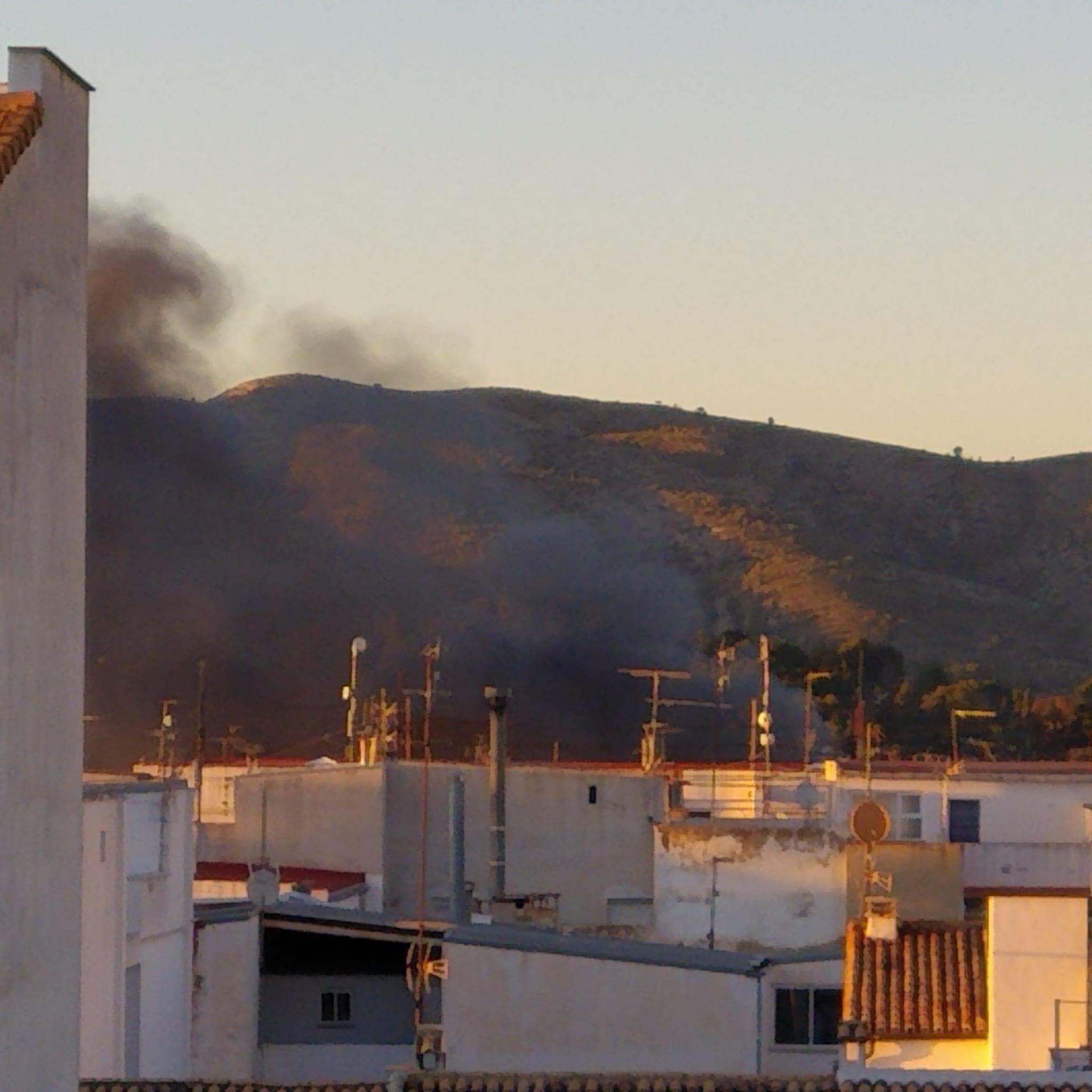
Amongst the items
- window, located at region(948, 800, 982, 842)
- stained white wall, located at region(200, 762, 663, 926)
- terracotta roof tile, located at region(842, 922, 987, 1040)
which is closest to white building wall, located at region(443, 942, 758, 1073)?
terracotta roof tile, located at region(842, 922, 987, 1040)

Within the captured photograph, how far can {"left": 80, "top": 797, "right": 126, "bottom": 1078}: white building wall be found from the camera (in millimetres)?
18312

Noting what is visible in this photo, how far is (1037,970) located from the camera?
1612 centimetres

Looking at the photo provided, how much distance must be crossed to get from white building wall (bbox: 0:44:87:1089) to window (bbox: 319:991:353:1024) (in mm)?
12282

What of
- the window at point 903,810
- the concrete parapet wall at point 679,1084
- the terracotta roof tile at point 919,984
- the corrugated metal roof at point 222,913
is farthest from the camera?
the window at point 903,810

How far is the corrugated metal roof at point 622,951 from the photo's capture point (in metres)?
18.2

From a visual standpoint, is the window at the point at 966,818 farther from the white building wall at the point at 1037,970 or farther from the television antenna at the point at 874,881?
the white building wall at the point at 1037,970

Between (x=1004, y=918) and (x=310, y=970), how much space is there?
7488 mm

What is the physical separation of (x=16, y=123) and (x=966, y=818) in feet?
82.1

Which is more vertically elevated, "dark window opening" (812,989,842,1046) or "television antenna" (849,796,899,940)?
"television antenna" (849,796,899,940)

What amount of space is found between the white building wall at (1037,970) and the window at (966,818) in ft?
53.3

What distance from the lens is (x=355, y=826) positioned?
3241 cm

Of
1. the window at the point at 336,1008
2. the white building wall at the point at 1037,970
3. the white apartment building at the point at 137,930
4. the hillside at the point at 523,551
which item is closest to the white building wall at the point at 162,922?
the white apartment building at the point at 137,930

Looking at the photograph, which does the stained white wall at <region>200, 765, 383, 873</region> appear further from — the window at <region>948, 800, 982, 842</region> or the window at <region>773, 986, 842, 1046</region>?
the window at <region>773, 986, 842, 1046</region>

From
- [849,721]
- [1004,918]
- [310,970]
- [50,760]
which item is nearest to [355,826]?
[310,970]
